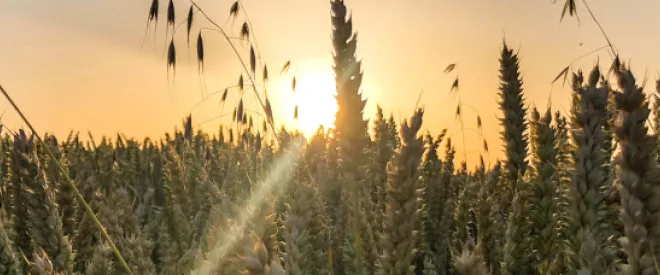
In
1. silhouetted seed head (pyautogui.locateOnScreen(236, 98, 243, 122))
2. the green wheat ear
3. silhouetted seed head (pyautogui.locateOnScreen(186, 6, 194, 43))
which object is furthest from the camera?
silhouetted seed head (pyautogui.locateOnScreen(236, 98, 243, 122))

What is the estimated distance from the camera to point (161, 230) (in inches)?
104

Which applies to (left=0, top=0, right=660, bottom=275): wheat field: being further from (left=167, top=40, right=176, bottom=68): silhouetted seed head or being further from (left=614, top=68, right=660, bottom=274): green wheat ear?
(left=167, top=40, right=176, bottom=68): silhouetted seed head

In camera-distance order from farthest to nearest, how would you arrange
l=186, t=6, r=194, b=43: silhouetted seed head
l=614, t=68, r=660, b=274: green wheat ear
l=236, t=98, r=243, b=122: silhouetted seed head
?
1. l=236, t=98, r=243, b=122: silhouetted seed head
2. l=186, t=6, r=194, b=43: silhouetted seed head
3. l=614, t=68, r=660, b=274: green wheat ear

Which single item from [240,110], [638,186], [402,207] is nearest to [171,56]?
[240,110]

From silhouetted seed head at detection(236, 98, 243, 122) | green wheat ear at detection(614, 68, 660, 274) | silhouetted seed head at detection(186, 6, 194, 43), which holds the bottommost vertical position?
green wheat ear at detection(614, 68, 660, 274)

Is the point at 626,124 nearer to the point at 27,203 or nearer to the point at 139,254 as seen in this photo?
the point at 139,254

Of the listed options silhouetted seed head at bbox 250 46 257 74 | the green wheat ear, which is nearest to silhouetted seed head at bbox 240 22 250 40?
silhouetted seed head at bbox 250 46 257 74

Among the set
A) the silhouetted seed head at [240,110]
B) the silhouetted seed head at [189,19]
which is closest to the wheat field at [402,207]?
the silhouetted seed head at [189,19]

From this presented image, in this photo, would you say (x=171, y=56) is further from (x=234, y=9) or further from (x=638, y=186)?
(x=638, y=186)

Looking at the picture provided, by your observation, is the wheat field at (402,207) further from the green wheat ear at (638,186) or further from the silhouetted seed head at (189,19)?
the silhouetted seed head at (189,19)

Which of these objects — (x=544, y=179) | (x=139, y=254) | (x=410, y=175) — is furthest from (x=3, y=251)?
(x=544, y=179)

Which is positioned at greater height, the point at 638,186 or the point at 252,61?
the point at 252,61

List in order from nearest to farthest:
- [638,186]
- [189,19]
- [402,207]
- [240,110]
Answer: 1. [638,186]
2. [402,207]
3. [189,19]
4. [240,110]

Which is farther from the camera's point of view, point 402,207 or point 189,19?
point 189,19
